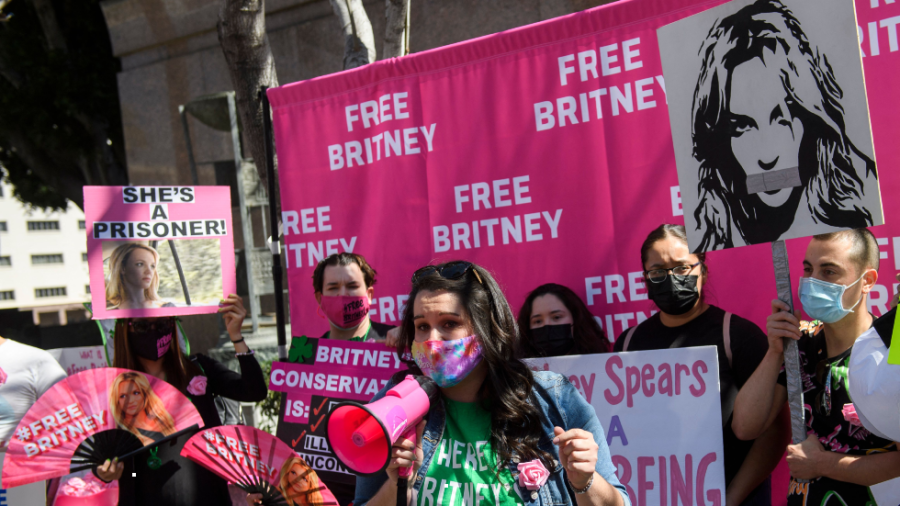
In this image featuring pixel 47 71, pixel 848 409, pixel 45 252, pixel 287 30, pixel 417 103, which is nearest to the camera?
pixel 848 409

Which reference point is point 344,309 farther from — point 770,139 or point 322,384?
point 770,139

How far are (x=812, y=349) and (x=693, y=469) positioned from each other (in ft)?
2.10

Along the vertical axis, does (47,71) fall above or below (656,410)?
above

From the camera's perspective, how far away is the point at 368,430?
161 cm

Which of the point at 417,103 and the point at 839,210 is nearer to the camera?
the point at 839,210

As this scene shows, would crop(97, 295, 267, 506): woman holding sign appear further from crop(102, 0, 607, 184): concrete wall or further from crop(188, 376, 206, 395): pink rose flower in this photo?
crop(102, 0, 607, 184): concrete wall

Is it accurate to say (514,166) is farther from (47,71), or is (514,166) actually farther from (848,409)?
(47,71)

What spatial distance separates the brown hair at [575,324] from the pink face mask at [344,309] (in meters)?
0.82

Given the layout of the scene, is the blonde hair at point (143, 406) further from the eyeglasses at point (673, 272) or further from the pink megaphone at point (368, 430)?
the eyeglasses at point (673, 272)

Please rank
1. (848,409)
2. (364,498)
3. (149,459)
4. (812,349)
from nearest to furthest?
(364,498) < (848,409) < (812,349) < (149,459)

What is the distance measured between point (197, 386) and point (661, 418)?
204cm

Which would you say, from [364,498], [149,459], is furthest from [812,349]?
[149,459]

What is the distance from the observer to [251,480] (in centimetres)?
259

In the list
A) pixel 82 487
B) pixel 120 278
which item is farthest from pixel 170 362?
pixel 82 487
